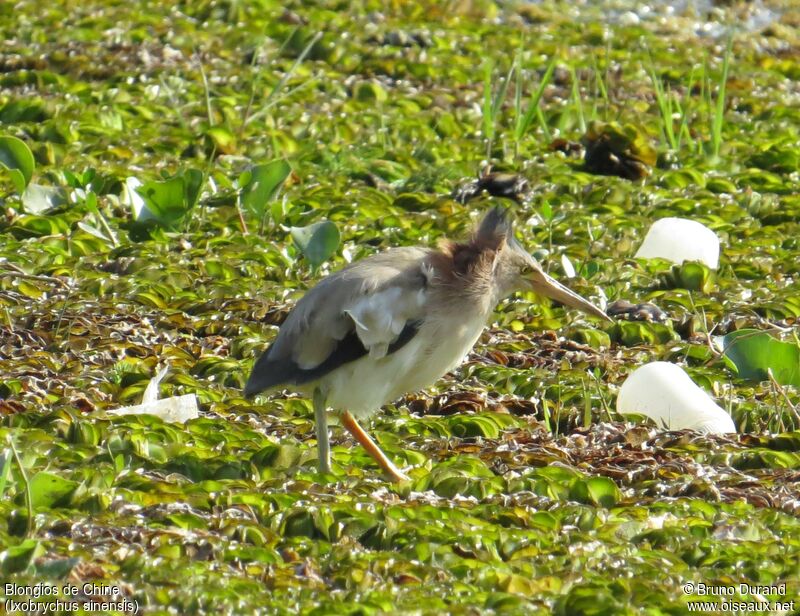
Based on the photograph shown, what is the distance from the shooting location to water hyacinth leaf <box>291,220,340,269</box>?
5980 millimetres

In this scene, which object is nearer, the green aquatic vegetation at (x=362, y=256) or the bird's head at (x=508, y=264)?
the green aquatic vegetation at (x=362, y=256)

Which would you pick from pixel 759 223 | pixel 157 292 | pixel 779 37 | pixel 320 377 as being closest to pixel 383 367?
pixel 320 377

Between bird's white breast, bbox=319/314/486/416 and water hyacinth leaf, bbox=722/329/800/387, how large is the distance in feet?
4.38

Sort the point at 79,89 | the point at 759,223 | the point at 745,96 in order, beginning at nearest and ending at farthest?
the point at 759,223
the point at 79,89
the point at 745,96

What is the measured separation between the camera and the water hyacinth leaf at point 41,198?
661cm

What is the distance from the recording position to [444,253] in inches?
184

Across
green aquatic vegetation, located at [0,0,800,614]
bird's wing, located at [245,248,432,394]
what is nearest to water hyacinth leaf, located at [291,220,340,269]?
green aquatic vegetation, located at [0,0,800,614]

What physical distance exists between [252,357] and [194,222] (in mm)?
1502

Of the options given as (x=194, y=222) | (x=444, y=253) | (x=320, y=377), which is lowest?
(x=194, y=222)

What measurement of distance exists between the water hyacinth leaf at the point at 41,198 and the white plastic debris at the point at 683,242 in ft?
9.06

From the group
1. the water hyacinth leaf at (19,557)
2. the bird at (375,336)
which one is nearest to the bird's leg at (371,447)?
the bird at (375,336)

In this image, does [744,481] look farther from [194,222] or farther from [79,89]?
[79,89]

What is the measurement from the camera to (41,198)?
6.66 metres

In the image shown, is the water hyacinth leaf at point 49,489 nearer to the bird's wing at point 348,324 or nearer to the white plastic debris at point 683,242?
the bird's wing at point 348,324
